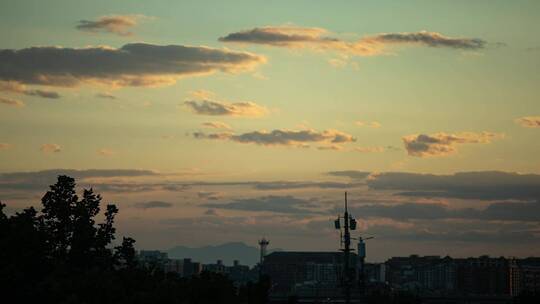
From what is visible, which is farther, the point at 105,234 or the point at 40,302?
the point at 105,234

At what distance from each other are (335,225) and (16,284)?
90.3ft

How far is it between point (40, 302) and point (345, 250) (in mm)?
23819

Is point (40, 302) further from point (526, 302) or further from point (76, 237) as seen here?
point (526, 302)

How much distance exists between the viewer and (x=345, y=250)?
86188 mm

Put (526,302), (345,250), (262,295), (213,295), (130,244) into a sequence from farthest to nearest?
(526,302)
(262,295)
(130,244)
(213,295)
(345,250)

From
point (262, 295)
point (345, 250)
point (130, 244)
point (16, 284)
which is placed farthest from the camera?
point (262, 295)

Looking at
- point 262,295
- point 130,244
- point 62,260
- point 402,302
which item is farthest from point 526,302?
point 62,260

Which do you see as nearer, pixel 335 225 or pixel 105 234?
pixel 335 225

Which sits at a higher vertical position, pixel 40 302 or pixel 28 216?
pixel 28 216

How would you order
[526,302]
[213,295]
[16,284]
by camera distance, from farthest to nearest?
1. [526,302]
2. [213,295]
3. [16,284]

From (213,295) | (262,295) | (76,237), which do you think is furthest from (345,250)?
(262,295)

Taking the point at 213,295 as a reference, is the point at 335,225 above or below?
above

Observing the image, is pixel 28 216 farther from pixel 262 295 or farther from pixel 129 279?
pixel 262 295

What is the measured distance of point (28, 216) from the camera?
291ft
